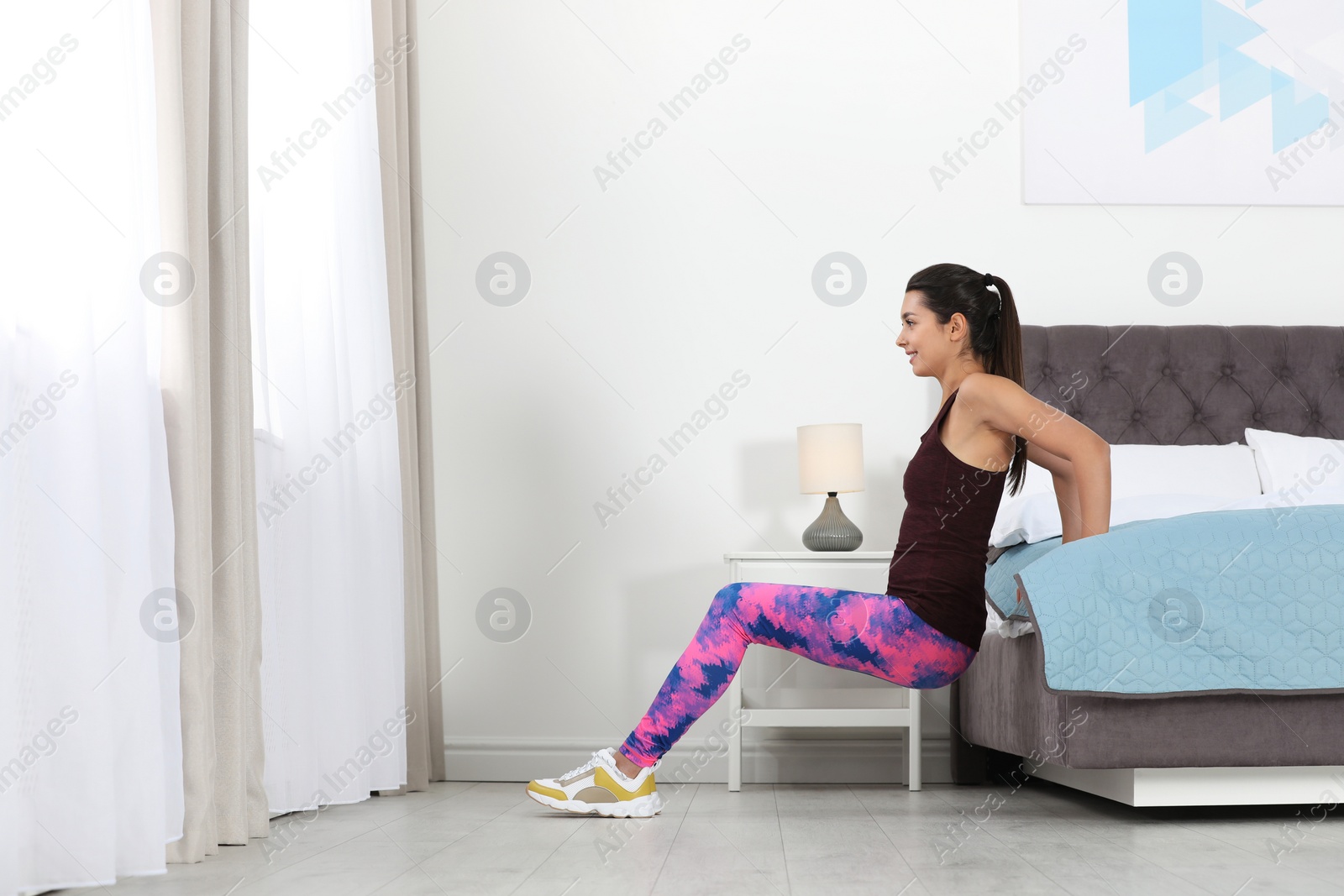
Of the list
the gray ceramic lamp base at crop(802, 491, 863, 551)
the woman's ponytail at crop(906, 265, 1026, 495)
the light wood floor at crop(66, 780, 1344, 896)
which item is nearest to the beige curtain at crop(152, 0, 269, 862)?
the light wood floor at crop(66, 780, 1344, 896)

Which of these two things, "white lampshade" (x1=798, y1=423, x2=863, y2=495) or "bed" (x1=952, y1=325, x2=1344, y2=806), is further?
"white lampshade" (x1=798, y1=423, x2=863, y2=495)

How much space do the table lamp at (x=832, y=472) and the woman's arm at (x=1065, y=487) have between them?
82 cm

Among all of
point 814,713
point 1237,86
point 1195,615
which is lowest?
point 814,713

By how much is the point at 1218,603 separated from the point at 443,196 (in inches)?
99.9

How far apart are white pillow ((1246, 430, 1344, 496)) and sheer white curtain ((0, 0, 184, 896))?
2810 millimetres

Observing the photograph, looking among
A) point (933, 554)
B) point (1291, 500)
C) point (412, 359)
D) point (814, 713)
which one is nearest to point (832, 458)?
point (814, 713)

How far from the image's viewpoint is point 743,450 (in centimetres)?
338

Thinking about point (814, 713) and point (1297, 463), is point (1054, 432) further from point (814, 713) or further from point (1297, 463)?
point (1297, 463)

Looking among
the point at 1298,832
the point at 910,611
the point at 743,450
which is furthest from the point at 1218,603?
the point at 743,450

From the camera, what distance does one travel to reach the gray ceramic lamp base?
304 centimetres

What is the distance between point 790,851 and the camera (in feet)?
6.39

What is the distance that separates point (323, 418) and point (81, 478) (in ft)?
2.93

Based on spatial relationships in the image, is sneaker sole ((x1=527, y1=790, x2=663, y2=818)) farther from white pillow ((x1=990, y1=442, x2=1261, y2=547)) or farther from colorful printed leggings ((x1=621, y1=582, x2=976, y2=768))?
white pillow ((x1=990, y1=442, x2=1261, y2=547))

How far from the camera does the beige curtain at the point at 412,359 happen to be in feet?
9.79
